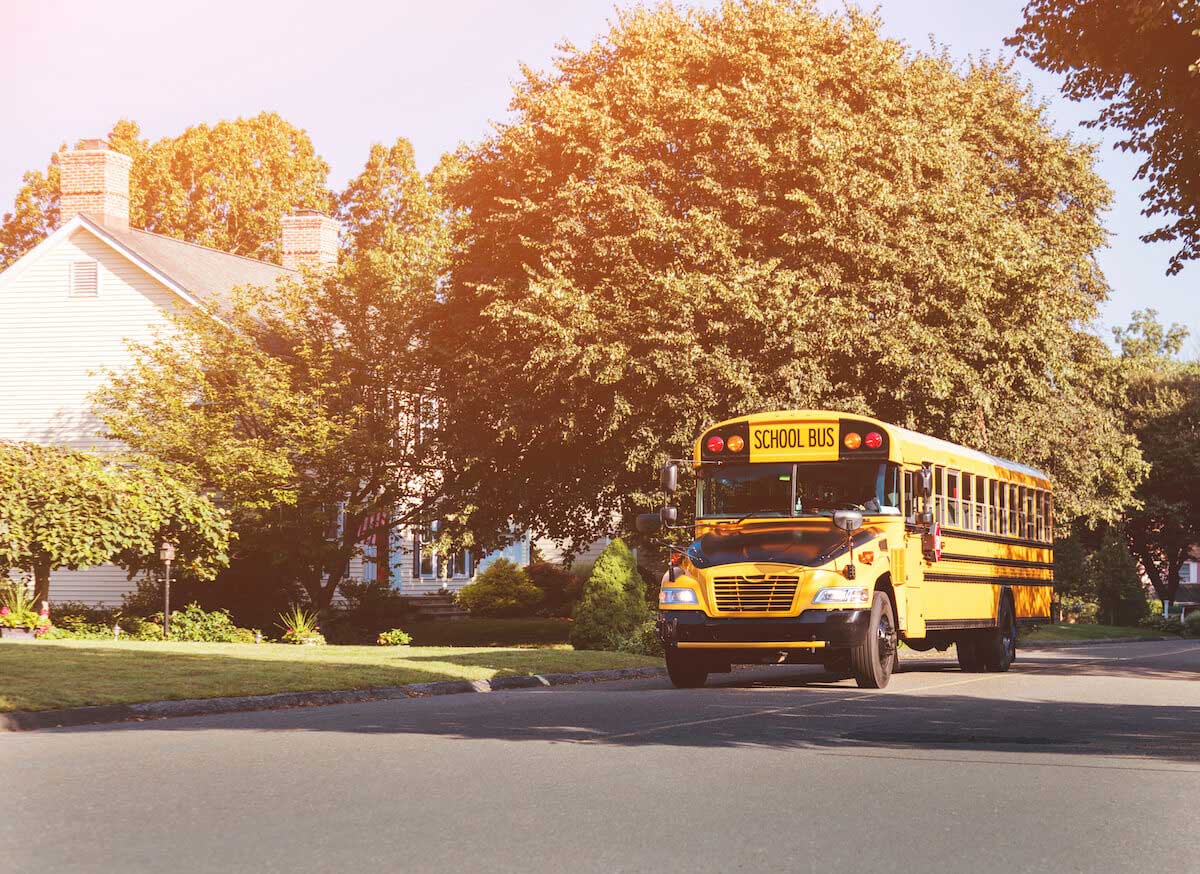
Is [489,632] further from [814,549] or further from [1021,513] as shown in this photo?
[814,549]

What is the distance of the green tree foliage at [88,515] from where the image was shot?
92.2 ft

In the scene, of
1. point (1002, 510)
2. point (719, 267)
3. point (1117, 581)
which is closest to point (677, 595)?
point (1002, 510)

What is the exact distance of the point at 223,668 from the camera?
739 inches

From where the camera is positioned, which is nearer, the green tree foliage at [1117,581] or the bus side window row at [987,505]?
the bus side window row at [987,505]

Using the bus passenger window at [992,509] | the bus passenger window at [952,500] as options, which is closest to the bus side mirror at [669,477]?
the bus passenger window at [952,500]

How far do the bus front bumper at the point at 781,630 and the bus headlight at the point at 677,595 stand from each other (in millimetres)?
178

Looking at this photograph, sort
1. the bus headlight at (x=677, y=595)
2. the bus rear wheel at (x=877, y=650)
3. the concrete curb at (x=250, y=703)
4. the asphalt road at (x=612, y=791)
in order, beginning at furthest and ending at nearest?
the bus headlight at (x=677, y=595)
the bus rear wheel at (x=877, y=650)
the concrete curb at (x=250, y=703)
the asphalt road at (x=612, y=791)

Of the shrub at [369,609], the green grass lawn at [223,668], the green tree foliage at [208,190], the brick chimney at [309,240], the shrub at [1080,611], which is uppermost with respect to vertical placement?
Result: the green tree foliage at [208,190]

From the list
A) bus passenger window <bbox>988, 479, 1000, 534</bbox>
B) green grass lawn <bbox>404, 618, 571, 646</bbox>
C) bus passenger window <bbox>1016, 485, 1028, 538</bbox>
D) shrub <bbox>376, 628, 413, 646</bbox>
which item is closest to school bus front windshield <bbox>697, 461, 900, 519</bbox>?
bus passenger window <bbox>988, 479, 1000, 534</bbox>

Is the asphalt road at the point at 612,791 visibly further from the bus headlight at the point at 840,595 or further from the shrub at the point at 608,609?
the shrub at the point at 608,609

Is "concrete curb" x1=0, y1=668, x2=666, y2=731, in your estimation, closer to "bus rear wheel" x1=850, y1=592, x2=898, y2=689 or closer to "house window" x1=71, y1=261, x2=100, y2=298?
"bus rear wheel" x1=850, y1=592, x2=898, y2=689

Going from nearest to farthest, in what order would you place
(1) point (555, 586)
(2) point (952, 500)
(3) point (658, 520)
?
(3) point (658, 520)
(2) point (952, 500)
(1) point (555, 586)

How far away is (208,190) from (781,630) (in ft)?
184

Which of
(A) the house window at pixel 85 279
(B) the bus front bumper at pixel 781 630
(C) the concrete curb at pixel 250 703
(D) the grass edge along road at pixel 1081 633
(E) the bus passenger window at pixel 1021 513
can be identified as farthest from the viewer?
(D) the grass edge along road at pixel 1081 633
